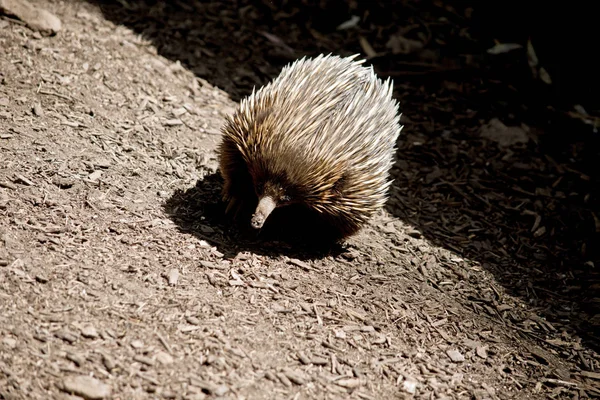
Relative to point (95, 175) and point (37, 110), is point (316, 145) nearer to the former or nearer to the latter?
point (95, 175)

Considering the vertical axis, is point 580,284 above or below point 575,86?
below

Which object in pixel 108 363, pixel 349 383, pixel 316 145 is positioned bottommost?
pixel 108 363

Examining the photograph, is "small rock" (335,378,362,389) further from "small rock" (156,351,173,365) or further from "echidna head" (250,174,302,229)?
"echidna head" (250,174,302,229)

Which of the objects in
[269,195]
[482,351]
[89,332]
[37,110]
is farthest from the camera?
[37,110]

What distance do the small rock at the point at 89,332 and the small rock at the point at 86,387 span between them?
238 millimetres

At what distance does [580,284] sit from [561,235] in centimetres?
54

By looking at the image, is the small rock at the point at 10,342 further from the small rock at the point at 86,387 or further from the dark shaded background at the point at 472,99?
the dark shaded background at the point at 472,99

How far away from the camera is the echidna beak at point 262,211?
3.69 metres

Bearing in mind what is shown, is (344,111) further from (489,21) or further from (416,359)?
(489,21)

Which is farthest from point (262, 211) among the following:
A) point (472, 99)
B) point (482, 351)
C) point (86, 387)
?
A: point (472, 99)

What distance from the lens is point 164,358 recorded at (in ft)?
10.5

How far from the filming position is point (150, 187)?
436 cm

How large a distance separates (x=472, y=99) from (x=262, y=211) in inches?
128

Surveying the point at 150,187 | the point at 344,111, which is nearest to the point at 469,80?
the point at 344,111
